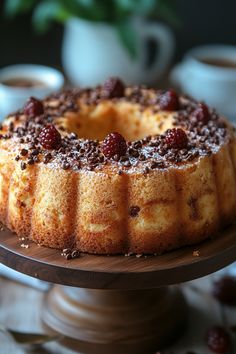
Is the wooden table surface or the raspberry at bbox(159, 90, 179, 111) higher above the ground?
the raspberry at bbox(159, 90, 179, 111)

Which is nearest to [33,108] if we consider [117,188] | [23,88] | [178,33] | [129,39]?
[117,188]

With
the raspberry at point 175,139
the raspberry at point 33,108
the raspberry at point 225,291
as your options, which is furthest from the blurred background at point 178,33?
the raspberry at point 175,139

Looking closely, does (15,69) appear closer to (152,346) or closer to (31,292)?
(31,292)

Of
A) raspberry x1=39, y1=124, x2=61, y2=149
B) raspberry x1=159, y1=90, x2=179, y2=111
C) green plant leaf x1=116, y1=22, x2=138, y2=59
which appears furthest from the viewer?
green plant leaf x1=116, y1=22, x2=138, y2=59

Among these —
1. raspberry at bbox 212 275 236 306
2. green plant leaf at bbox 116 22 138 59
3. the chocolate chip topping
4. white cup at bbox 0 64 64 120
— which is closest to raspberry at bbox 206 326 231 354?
raspberry at bbox 212 275 236 306

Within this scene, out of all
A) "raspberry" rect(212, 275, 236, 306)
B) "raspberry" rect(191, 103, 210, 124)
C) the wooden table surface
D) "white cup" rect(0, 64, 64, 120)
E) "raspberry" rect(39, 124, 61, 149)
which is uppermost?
"raspberry" rect(191, 103, 210, 124)

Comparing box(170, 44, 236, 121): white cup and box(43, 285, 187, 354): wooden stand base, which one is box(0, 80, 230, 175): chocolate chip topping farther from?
box(170, 44, 236, 121): white cup

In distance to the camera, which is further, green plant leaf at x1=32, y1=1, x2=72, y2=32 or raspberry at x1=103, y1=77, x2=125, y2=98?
green plant leaf at x1=32, y1=1, x2=72, y2=32

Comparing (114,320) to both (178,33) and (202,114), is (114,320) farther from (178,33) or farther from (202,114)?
(178,33)

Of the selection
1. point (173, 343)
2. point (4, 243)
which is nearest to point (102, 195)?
point (4, 243)
